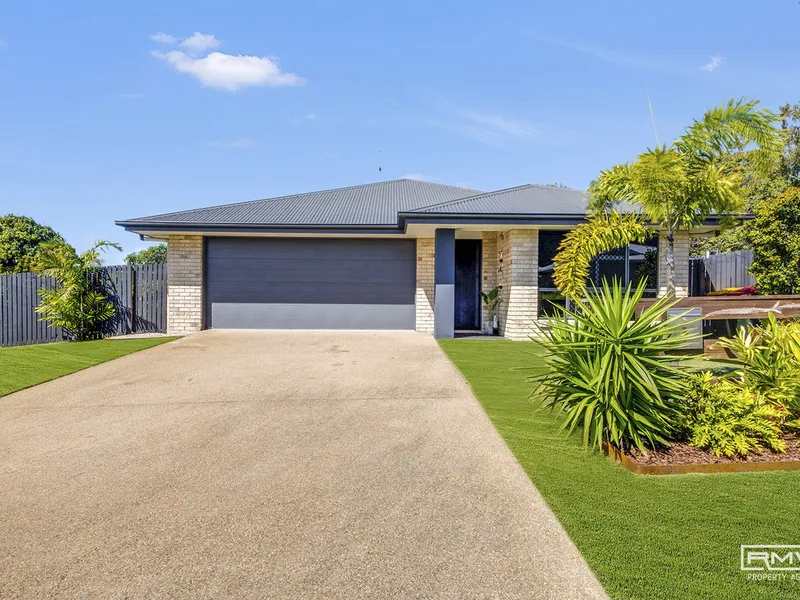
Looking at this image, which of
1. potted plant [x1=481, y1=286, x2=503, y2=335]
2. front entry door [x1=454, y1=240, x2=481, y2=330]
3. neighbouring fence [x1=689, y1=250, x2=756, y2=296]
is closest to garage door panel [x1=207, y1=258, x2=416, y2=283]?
front entry door [x1=454, y1=240, x2=481, y2=330]

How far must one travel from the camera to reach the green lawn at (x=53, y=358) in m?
8.10

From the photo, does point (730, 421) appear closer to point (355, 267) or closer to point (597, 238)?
point (597, 238)

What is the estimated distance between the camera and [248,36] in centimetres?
1146

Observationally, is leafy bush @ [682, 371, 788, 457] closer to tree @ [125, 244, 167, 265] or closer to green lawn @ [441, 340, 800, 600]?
green lawn @ [441, 340, 800, 600]

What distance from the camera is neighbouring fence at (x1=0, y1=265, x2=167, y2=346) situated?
14.3 metres

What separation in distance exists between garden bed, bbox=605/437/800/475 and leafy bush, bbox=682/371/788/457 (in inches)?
2.8

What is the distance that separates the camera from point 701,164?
8.05 m

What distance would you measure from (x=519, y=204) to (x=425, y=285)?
385cm

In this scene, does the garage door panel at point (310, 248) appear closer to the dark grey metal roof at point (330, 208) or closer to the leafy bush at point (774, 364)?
the dark grey metal roof at point (330, 208)

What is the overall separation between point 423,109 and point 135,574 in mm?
14406

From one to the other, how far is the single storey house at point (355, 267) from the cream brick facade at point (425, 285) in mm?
32

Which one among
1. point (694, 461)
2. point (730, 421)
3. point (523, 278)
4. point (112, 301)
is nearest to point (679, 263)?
point (523, 278)

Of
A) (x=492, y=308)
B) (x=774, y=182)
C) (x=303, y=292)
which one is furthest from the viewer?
(x=774, y=182)

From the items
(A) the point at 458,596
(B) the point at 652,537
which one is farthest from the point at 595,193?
(A) the point at 458,596
